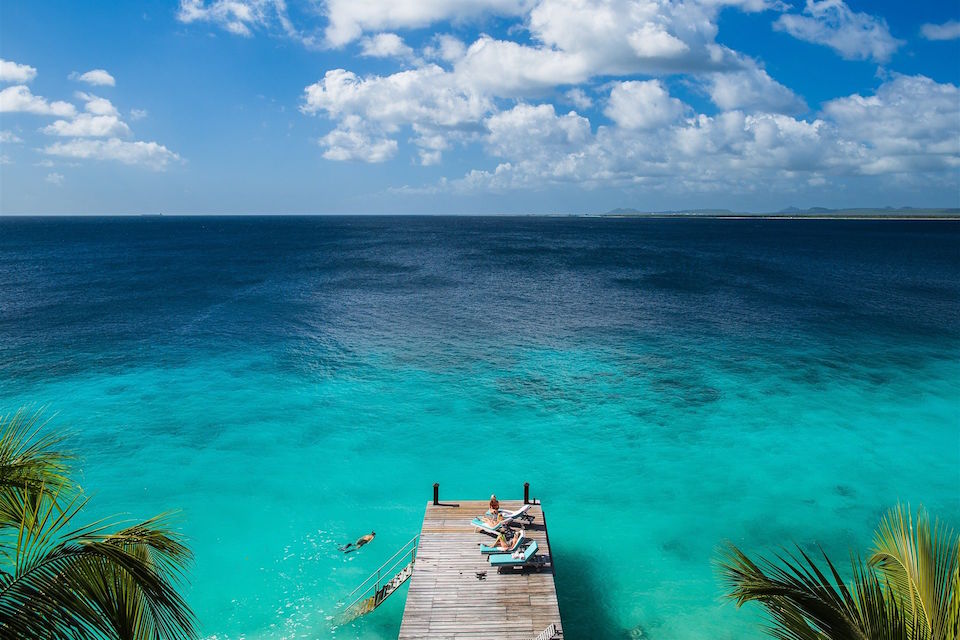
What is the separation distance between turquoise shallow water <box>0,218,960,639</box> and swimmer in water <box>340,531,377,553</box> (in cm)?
38

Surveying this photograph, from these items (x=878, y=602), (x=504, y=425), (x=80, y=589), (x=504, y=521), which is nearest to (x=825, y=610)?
(x=878, y=602)

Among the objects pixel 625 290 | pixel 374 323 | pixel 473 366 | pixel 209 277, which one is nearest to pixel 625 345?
pixel 473 366

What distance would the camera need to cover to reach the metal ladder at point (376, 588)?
1998cm

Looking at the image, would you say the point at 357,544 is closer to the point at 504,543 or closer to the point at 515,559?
the point at 504,543

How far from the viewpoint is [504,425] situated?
112 ft

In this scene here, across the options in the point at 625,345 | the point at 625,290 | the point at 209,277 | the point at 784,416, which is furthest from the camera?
the point at 209,277

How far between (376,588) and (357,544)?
3.59 metres

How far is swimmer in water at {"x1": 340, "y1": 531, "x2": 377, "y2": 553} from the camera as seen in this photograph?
23.3 m

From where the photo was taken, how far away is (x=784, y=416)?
116 feet

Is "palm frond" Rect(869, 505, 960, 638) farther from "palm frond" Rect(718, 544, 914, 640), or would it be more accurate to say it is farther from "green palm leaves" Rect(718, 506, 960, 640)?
"palm frond" Rect(718, 544, 914, 640)

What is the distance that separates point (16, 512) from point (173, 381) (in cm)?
3815

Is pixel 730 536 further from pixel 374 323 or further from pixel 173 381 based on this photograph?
pixel 374 323

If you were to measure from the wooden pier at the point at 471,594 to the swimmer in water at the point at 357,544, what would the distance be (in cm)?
479

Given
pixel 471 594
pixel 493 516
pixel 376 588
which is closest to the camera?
pixel 471 594
